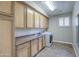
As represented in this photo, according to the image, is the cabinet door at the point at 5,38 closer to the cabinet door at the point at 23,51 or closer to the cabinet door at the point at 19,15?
the cabinet door at the point at 23,51

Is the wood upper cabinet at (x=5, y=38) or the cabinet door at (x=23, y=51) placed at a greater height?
the wood upper cabinet at (x=5, y=38)

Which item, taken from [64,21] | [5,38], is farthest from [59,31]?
[5,38]

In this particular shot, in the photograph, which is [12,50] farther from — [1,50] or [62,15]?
[62,15]

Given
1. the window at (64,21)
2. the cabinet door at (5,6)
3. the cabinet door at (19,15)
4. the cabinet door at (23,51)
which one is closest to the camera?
the cabinet door at (5,6)

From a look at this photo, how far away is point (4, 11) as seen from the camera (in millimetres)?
2047

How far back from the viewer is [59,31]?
746cm

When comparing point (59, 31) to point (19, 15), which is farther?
point (59, 31)

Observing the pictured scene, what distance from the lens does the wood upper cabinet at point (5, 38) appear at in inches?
81.0

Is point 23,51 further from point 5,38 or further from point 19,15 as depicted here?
point 19,15

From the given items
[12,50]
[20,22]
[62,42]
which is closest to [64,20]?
[62,42]

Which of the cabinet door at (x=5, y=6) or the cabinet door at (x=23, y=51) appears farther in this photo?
the cabinet door at (x=23, y=51)

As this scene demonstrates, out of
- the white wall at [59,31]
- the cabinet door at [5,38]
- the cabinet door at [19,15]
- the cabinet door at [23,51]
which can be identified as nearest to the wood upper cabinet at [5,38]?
the cabinet door at [5,38]

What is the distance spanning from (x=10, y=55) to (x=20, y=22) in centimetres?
120

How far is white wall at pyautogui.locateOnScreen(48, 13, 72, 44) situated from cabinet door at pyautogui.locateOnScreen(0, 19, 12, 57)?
5568mm
